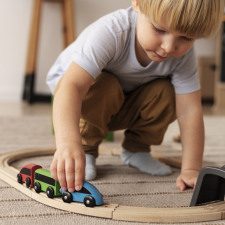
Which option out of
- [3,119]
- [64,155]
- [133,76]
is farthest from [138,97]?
[3,119]

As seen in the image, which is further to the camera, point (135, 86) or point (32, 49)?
point (32, 49)

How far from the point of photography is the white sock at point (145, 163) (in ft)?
3.27

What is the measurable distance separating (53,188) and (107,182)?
210 millimetres

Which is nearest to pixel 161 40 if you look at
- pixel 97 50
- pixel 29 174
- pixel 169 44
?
pixel 169 44

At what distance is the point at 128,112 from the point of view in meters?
1.08

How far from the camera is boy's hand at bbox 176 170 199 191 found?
88 cm

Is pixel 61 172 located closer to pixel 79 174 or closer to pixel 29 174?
pixel 79 174

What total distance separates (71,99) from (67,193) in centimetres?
19

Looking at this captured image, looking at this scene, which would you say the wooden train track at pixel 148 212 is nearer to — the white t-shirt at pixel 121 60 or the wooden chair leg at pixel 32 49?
the white t-shirt at pixel 121 60

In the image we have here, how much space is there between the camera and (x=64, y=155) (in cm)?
68

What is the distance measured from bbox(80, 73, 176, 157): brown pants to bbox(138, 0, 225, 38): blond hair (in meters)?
0.27

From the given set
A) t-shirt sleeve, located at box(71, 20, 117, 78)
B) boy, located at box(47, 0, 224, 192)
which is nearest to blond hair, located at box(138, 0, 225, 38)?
boy, located at box(47, 0, 224, 192)

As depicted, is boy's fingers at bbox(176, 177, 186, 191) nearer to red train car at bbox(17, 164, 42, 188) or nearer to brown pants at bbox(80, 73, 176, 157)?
brown pants at bbox(80, 73, 176, 157)

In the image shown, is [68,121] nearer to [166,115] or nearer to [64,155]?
[64,155]
